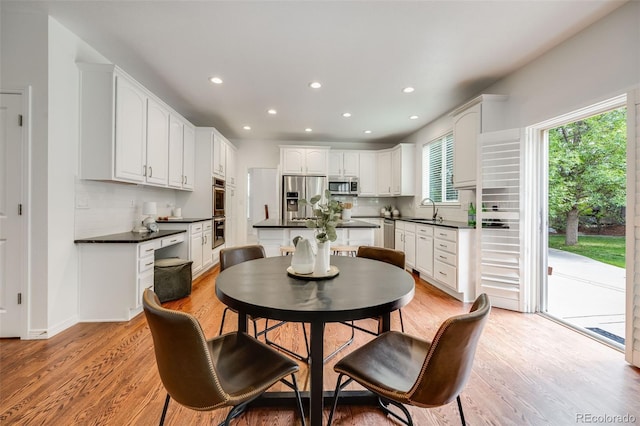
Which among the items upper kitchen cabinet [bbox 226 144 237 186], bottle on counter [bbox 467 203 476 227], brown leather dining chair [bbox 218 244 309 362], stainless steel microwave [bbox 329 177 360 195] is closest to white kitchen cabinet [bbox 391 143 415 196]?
stainless steel microwave [bbox 329 177 360 195]

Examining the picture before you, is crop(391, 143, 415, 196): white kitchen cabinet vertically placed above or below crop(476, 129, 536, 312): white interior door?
above

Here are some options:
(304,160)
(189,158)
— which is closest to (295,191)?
(304,160)

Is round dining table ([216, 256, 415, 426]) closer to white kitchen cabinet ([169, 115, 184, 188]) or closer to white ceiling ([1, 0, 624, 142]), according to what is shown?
white ceiling ([1, 0, 624, 142])

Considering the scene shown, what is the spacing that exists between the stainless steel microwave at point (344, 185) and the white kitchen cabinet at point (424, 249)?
6.86 feet

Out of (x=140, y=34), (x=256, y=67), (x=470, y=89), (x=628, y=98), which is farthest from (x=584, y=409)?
(x=140, y=34)

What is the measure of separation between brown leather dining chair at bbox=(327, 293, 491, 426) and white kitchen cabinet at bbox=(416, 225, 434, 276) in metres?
2.83

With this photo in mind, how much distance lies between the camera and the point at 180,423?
1.41 metres

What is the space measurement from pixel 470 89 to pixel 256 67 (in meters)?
2.69

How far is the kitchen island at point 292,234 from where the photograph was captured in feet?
10.8

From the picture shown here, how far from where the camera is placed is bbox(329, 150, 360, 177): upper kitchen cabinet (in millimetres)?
6086

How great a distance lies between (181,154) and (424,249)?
3.91 metres

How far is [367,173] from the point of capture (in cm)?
616

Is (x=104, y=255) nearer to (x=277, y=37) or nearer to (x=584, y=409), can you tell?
(x=277, y=37)

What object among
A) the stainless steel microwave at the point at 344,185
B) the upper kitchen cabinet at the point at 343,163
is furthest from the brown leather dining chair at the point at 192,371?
the upper kitchen cabinet at the point at 343,163
